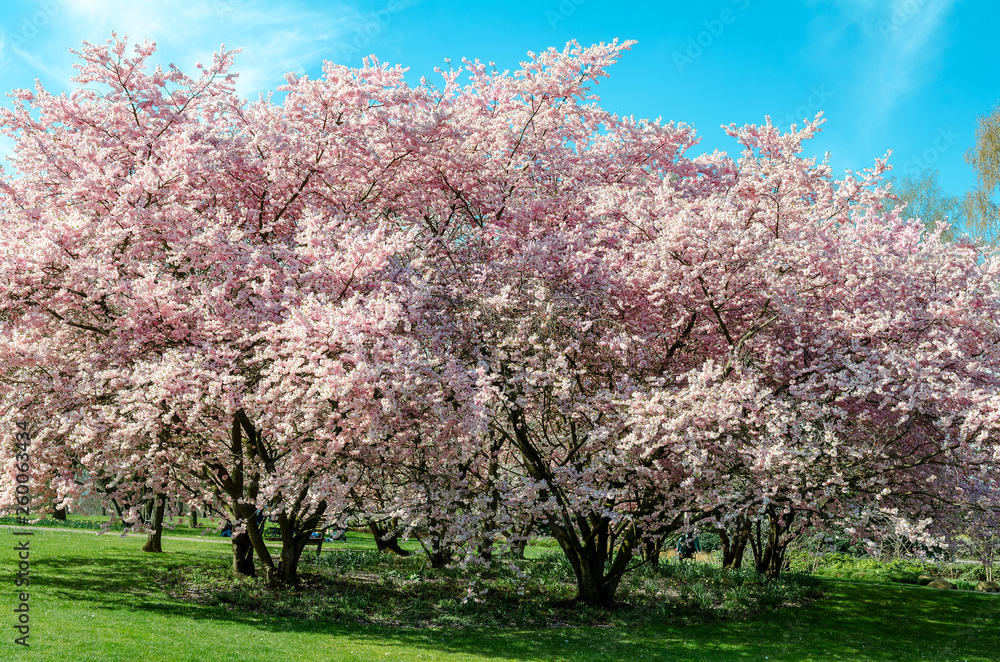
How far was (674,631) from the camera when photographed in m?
13.5

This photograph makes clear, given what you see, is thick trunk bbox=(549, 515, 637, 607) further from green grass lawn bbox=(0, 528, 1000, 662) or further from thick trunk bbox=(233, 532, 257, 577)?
thick trunk bbox=(233, 532, 257, 577)

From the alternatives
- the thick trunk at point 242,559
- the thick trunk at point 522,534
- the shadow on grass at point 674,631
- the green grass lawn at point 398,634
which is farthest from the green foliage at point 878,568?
the thick trunk at point 242,559

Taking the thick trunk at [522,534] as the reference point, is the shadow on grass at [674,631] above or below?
below

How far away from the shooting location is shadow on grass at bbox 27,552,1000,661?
11945mm

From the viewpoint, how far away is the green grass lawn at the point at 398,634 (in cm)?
1005

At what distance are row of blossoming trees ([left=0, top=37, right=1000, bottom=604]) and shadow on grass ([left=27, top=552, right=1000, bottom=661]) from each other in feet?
5.01

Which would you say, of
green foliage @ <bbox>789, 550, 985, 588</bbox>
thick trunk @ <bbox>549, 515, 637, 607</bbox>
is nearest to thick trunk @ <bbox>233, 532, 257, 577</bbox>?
thick trunk @ <bbox>549, 515, 637, 607</bbox>

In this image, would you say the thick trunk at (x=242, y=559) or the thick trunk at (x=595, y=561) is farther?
the thick trunk at (x=242, y=559)

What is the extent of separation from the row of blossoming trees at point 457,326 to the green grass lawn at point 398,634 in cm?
157

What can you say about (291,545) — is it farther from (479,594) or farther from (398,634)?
(479,594)

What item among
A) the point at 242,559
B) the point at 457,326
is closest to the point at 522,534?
the point at 457,326

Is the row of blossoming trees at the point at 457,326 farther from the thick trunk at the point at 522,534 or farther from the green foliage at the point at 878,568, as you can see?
the green foliage at the point at 878,568

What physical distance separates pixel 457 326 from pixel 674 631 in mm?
6828

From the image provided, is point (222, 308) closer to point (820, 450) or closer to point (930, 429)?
point (820, 450)
